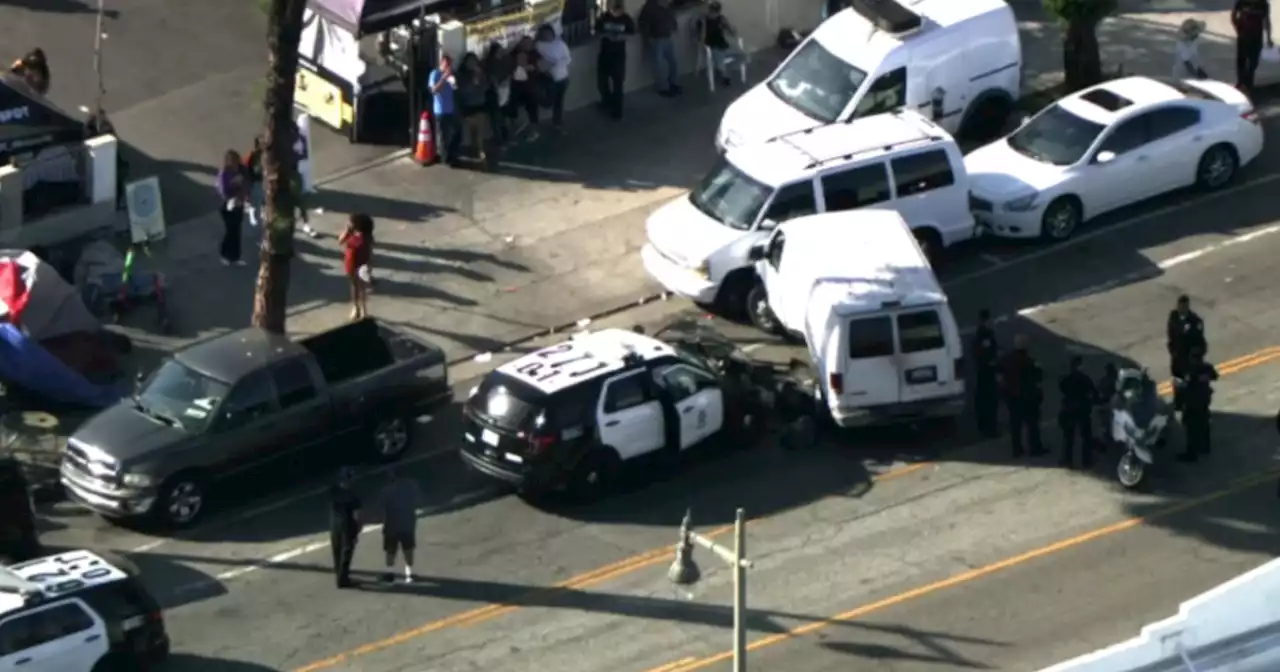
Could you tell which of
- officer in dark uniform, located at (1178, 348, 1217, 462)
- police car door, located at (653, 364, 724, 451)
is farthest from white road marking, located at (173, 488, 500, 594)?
officer in dark uniform, located at (1178, 348, 1217, 462)

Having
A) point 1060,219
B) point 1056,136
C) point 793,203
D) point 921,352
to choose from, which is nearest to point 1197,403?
point 921,352

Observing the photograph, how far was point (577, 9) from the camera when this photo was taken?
38.4 metres

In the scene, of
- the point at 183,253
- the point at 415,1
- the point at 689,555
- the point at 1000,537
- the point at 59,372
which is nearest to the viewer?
the point at 689,555

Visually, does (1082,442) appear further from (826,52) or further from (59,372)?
(59,372)

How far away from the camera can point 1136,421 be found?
29.1m

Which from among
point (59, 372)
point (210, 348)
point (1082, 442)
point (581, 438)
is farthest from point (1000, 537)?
point (59, 372)

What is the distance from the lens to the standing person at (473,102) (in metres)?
36.6

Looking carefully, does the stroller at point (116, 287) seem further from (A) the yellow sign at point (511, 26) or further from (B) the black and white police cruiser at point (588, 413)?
(A) the yellow sign at point (511, 26)

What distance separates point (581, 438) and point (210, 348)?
164 inches

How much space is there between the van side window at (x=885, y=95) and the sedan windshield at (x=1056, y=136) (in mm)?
1655

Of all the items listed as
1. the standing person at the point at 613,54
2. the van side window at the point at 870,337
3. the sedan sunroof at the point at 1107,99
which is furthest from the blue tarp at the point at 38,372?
the sedan sunroof at the point at 1107,99

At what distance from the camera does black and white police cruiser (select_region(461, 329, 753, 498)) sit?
28.9 metres

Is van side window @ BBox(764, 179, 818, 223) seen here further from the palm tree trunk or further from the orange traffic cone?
the orange traffic cone

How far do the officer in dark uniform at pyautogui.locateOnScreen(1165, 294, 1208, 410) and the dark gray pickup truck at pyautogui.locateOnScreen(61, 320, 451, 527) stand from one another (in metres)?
8.06
